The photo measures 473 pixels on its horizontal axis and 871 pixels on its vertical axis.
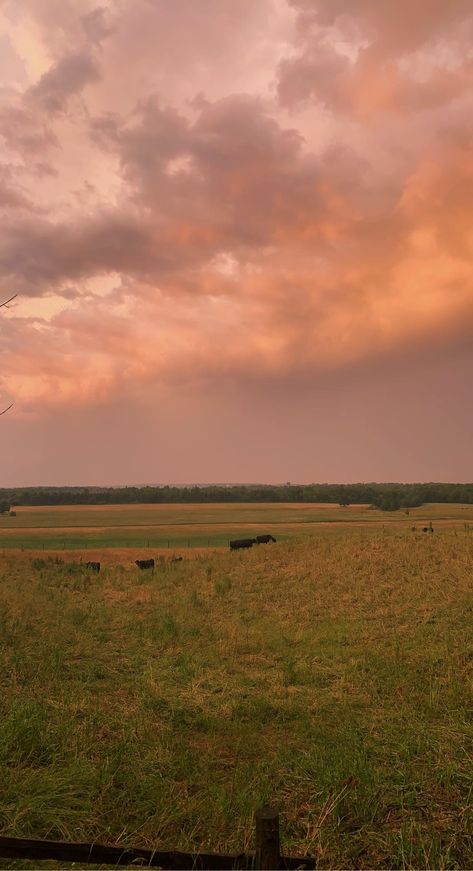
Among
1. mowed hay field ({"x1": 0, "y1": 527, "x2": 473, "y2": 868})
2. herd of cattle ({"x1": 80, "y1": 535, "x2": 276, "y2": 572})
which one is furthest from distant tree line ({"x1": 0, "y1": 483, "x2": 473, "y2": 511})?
mowed hay field ({"x1": 0, "y1": 527, "x2": 473, "y2": 868})

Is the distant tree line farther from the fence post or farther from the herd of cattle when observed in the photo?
the fence post

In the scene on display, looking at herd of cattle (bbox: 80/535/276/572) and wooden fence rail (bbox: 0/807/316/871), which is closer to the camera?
wooden fence rail (bbox: 0/807/316/871)

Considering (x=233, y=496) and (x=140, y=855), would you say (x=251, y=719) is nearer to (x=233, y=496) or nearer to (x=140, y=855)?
(x=140, y=855)

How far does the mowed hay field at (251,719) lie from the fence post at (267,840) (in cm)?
173

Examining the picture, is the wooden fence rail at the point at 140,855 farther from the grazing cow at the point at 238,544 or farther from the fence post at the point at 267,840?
the grazing cow at the point at 238,544

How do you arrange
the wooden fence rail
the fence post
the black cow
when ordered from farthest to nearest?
the black cow, the wooden fence rail, the fence post

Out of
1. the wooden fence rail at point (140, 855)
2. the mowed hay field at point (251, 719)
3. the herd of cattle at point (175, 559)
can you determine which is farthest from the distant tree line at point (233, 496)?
the wooden fence rail at point (140, 855)

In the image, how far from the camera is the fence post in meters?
4.42

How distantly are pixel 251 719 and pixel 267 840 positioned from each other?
6.66 m

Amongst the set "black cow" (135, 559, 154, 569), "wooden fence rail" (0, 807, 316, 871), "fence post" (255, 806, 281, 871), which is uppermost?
"fence post" (255, 806, 281, 871)

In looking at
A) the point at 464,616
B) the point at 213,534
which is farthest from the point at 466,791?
the point at 213,534

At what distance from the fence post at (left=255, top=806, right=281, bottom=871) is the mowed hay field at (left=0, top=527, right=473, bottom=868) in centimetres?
173

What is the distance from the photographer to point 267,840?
4.45 m

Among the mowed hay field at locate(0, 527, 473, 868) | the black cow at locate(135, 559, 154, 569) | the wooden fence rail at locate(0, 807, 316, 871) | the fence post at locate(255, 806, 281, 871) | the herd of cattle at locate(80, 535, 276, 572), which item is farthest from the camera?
the herd of cattle at locate(80, 535, 276, 572)
